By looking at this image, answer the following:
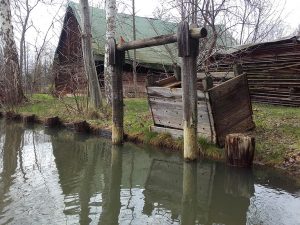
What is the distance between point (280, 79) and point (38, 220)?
12295 millimetres

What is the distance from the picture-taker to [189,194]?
657 centimetres

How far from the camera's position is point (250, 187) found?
267 inches

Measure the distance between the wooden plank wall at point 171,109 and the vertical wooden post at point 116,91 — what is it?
80 cm

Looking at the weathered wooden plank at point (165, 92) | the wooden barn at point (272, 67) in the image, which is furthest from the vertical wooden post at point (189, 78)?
the wooden barn at point (272, 67)

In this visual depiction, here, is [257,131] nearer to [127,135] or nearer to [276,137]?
[276,137]

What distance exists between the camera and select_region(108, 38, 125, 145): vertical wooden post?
9.87 m

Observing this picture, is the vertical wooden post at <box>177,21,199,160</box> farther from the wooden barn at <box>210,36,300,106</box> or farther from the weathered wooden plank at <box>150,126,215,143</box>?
the wooden barn at <box>210,36,300,106</box>

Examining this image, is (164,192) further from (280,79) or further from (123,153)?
(280,79)

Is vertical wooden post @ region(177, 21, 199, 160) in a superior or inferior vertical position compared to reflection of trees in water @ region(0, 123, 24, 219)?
superior

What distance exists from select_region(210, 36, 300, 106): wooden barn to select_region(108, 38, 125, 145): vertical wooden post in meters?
4.93

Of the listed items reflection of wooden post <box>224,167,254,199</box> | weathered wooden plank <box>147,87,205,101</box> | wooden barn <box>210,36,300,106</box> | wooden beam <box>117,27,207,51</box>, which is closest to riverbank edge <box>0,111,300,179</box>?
reflection of wooden post <box>224,167,254,199</box>

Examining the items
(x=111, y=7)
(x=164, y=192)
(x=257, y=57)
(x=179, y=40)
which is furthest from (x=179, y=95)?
(x=257, y=57)

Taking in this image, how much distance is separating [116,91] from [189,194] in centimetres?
418

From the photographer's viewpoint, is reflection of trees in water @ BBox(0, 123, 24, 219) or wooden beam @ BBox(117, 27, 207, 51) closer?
reflection of trees in water @ BBox(0, 123, 24, 219)
